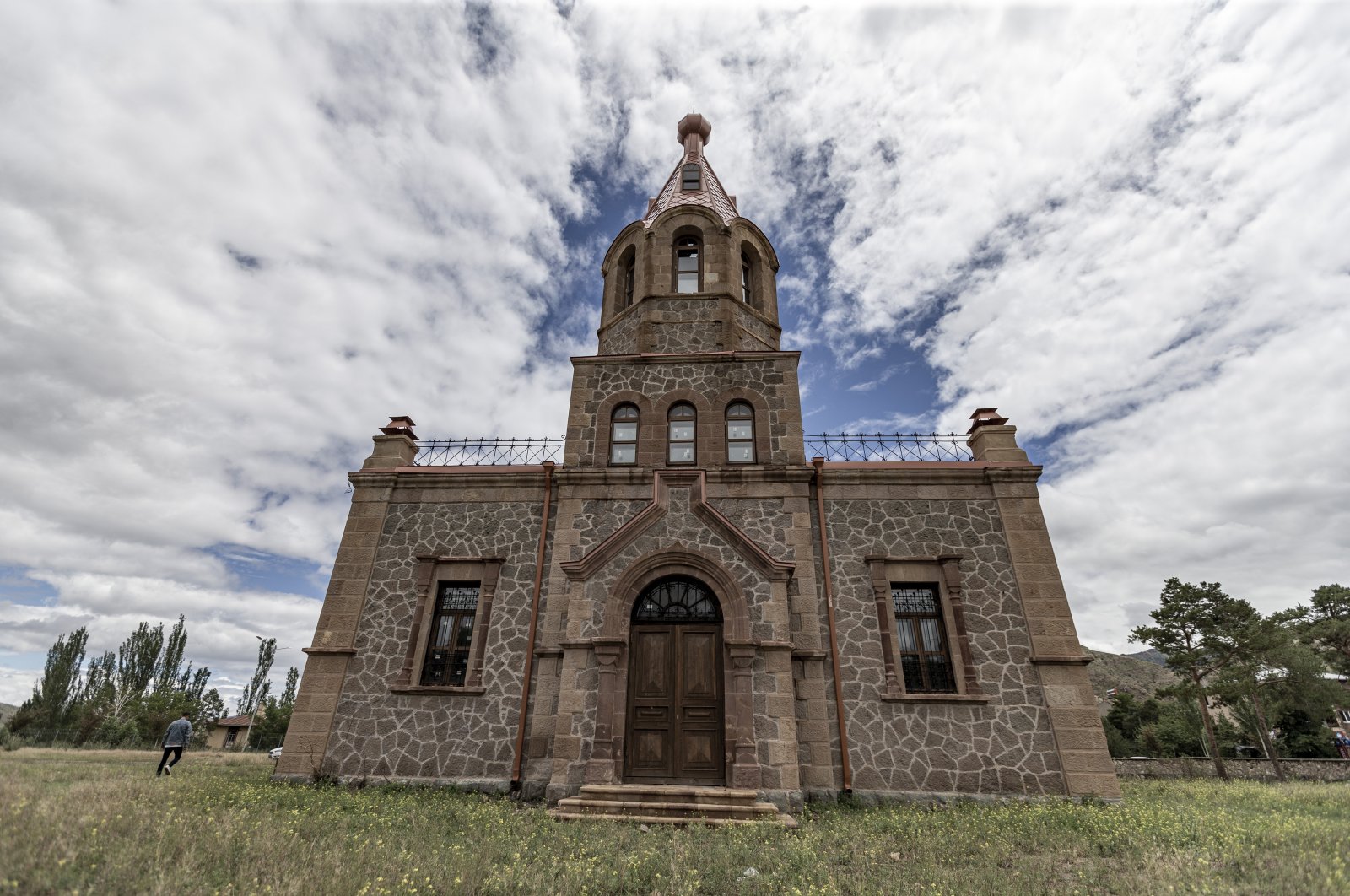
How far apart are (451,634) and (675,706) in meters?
5.18

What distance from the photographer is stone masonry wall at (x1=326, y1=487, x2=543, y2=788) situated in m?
11.2

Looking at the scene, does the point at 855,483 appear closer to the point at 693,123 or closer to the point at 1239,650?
the point at 693,123

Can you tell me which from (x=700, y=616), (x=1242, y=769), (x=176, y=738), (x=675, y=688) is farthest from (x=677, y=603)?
(x=1242, y=769)

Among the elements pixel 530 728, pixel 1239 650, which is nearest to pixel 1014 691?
pixel 530 728

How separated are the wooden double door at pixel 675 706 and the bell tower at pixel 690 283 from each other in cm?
710

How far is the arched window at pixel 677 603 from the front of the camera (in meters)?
11.1

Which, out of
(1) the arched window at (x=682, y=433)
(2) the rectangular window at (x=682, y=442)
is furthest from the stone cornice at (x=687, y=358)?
(2) the rectangular window at (x=682, y=442)

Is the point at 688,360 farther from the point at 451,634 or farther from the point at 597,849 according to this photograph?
the point at 597,849

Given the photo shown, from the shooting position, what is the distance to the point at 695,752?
33.3 ft

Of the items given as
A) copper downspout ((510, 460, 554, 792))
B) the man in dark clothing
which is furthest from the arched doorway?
the man in dark clothing

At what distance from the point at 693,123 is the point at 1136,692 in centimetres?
6757

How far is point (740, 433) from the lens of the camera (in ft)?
43.6

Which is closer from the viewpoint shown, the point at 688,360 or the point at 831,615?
the point at 831,615

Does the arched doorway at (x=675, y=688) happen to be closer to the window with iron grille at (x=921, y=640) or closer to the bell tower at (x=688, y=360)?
the bell tower at (x=688, y=360)
